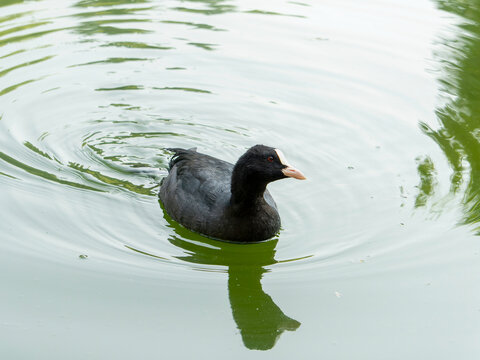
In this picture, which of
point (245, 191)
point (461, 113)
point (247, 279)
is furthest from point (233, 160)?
point (461, 113)

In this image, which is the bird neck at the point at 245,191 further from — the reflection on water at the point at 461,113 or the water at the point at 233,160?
the reflection on water at the point at 461,113

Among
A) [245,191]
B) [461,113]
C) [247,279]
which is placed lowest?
[247,279]

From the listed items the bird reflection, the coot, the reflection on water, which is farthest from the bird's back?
the reflection on water

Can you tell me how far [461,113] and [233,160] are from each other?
2.89 meters

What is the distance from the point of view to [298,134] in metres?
8.98

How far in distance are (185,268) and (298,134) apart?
9.69ft

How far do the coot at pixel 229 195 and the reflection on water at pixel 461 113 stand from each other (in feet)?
5.08

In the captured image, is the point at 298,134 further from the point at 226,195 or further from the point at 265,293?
the point at 265,293

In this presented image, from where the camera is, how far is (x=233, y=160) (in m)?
8.59

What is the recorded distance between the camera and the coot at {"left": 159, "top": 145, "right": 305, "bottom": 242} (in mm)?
6863

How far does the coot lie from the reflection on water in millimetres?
1548

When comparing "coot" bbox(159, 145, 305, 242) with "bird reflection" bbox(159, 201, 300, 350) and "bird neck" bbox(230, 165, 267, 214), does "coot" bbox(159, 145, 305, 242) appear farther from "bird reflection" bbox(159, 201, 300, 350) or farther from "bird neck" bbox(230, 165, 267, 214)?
"bird reflection" bbox(159, 201, 300, 350)

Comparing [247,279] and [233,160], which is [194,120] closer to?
[233,160]

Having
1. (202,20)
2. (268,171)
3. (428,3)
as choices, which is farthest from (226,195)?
(428,3)
